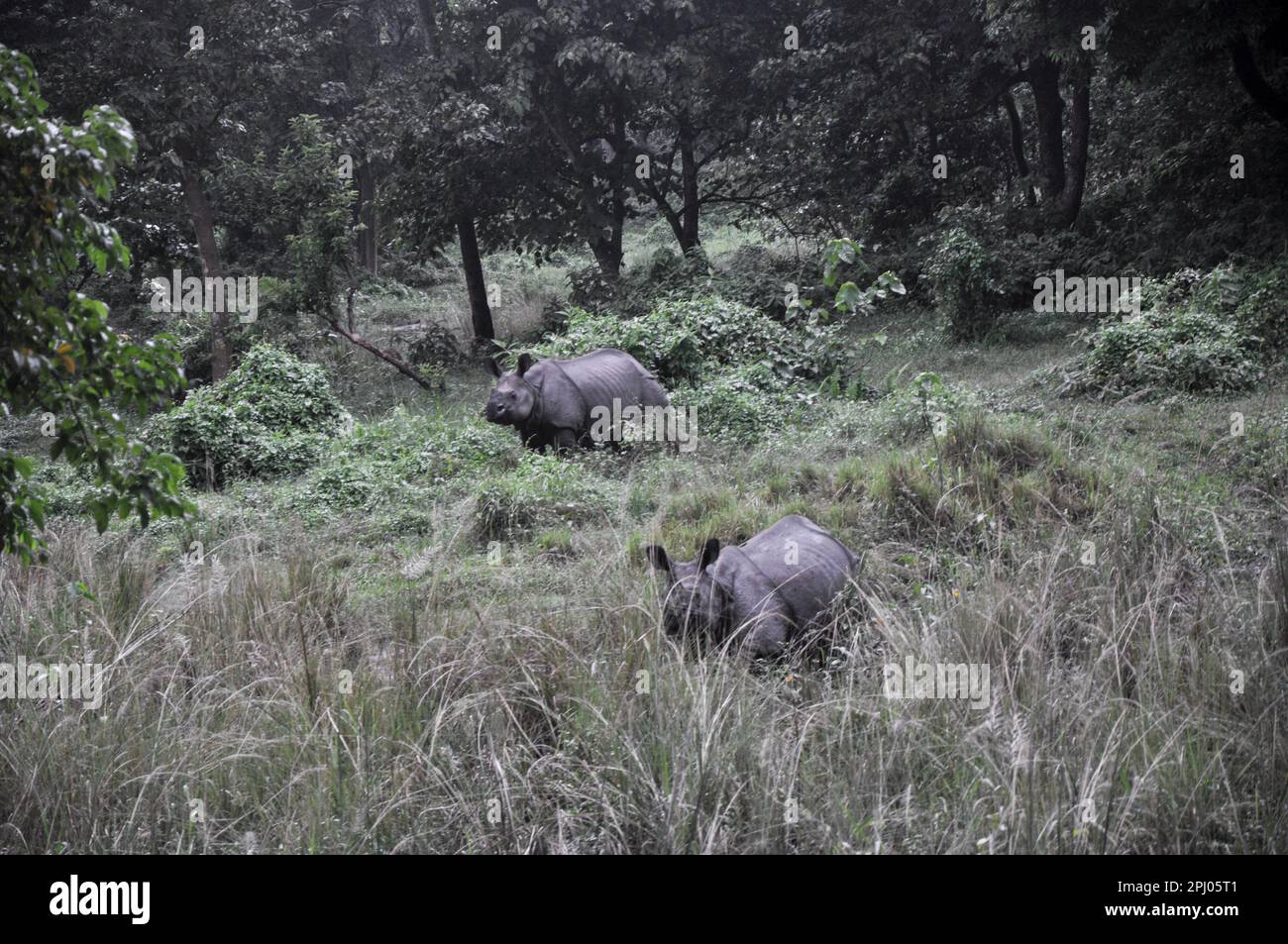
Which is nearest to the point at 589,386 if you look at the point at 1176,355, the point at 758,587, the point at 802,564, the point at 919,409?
the point at 919,409

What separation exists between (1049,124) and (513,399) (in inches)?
527

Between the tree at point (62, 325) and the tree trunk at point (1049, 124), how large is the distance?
18.7 m

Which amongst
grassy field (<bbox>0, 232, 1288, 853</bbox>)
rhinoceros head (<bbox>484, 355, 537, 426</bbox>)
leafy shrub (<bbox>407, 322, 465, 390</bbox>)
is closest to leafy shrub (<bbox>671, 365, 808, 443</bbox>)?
rhinoceros head (<bbox>484, 355, 537, 426</bbox>)

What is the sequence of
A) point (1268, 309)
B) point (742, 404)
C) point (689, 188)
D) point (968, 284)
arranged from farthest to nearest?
point (689, 188)
point (968, 284)
point (1268, 309)
point (742, 404)

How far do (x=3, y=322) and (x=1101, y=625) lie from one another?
4.70m

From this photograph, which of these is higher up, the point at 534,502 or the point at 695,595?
the point at 534,502

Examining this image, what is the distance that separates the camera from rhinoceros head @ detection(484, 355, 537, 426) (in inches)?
484

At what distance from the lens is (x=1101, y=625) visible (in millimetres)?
5570

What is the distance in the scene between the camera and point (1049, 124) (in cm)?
2122

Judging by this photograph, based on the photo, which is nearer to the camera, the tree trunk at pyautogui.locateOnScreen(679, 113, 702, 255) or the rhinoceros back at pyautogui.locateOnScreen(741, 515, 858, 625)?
the rhinoceros back at pyautogui.locateOnScreen(741, 515, 858, 625)

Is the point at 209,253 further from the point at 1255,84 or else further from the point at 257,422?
the point at 1255,84

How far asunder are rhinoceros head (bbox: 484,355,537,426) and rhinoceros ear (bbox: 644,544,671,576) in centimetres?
587

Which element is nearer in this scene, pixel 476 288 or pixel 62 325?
pixel 62 325

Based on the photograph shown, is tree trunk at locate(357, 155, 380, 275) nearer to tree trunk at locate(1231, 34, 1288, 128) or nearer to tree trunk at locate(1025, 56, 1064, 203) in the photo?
tree trunk at locate(1025, 56, 1064, 203)
